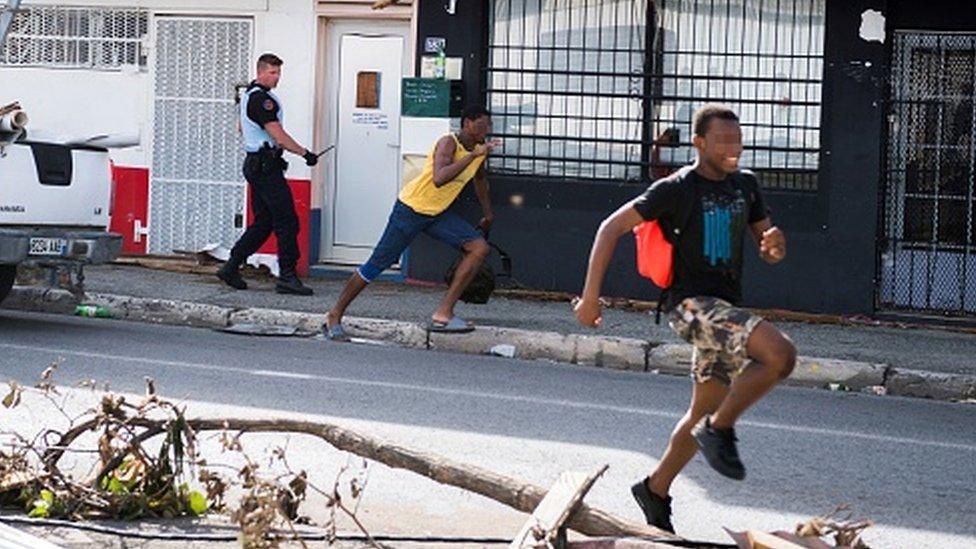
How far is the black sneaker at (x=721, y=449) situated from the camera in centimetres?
681

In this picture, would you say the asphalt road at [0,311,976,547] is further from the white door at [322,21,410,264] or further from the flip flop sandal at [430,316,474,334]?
the white door at [322,21,410,264]

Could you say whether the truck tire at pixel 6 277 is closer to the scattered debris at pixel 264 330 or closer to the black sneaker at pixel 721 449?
the scattered debris at pixel 264 330

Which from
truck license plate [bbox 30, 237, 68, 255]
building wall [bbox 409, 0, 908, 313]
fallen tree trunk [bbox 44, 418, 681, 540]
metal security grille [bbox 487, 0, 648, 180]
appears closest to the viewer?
fallen tree trunk [bbox 44, 418, 681, 540]

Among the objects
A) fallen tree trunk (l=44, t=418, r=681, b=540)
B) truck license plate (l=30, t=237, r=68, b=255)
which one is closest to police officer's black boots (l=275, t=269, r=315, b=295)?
truck license plate (l=30, t=237, r=68, b=255)

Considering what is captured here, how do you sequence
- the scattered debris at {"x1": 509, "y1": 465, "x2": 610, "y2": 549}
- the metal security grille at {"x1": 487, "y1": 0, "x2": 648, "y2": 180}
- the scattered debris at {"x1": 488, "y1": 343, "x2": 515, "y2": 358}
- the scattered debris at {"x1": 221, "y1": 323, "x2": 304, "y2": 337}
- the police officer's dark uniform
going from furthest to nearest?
the metal security grille at {"x1": 487, "y1": 0, "x2": 648, "y2": 180} < the police officer's dark uniform < the scattered debris at {"x1": 221, "y1": 323, "x2": 304, "y2": 337} < the scattered debris at {"x1": 488, "y1": 343, "x2": 515, "y2": 358} < the scattered debris at {"x1": 509, "y1": 465, "x2": 610, "y2": 549}

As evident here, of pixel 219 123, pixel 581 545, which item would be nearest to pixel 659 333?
pixel 219 123

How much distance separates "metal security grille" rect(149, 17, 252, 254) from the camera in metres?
17.7

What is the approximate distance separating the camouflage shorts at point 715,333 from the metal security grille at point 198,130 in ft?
36.4

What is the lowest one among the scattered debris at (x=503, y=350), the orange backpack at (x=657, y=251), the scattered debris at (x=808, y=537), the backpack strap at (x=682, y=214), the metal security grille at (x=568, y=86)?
the scattered debris at (x=503, y=350)

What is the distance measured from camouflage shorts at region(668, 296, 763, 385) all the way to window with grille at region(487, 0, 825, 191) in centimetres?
898

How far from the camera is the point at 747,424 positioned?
10664mm

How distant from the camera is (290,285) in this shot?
15.9 m

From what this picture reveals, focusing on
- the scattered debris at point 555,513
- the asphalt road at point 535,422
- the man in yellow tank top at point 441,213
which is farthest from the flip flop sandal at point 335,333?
the scattered debris at point 555,513

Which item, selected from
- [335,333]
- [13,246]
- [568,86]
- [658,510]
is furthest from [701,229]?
[568,86]
